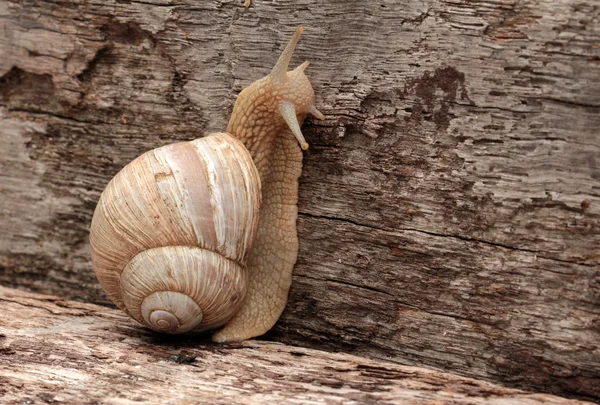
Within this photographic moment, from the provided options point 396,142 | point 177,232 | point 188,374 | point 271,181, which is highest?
point 396,142

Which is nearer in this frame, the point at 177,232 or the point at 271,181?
the point at 177,232

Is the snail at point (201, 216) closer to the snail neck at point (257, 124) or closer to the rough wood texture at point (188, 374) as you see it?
the snail neck at point (257, 124)

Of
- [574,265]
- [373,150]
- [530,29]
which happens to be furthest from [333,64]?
[574,265]

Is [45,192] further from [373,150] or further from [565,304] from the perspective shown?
[565,304]

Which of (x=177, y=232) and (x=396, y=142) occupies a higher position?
(x=396, y=142)

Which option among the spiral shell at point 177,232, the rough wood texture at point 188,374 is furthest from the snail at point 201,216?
the rough wood texture at point 188,374

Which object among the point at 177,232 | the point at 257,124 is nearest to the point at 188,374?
the point at 177,232

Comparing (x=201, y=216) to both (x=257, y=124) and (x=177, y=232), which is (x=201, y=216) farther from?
(x=257, y=124)
